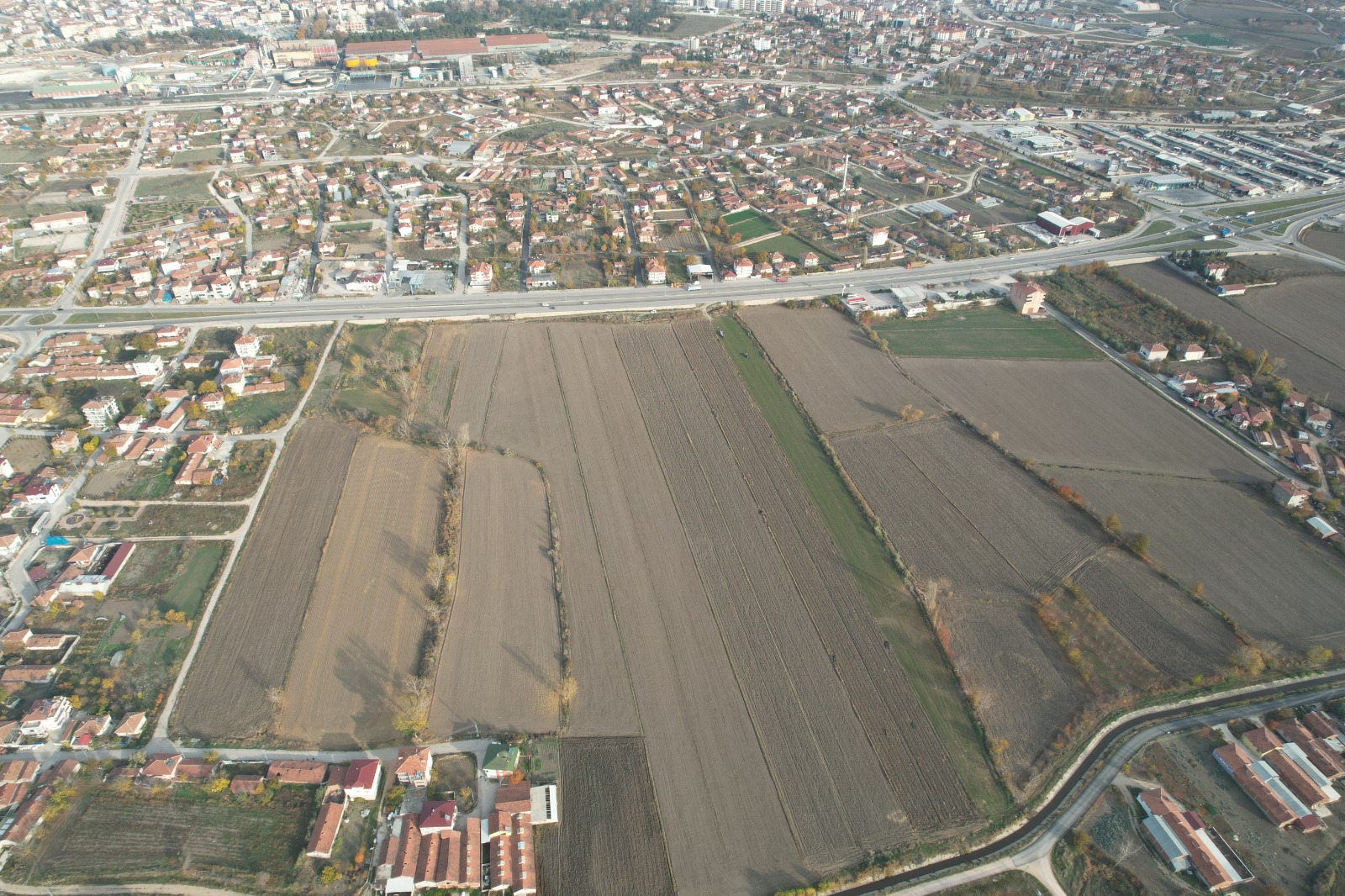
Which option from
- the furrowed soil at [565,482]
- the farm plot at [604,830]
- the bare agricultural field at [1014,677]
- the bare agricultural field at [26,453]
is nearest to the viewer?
the farm plot at [604,830]

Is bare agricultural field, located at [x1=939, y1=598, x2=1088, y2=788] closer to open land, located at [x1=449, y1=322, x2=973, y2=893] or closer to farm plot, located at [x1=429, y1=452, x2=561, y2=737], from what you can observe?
open land, located at [x1=449, y1=322, x2=973, y2=893]

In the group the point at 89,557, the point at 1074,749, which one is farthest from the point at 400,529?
the point at 1074,749

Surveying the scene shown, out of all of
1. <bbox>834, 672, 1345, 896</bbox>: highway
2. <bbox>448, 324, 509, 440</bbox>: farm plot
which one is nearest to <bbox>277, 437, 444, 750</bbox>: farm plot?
<bbox>448, 324, 509, 440</bbox>: farm plot

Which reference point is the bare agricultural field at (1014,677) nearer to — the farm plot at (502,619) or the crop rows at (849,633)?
the crop rows at (849,633)

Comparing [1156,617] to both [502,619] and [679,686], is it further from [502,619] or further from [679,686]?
[502,619]

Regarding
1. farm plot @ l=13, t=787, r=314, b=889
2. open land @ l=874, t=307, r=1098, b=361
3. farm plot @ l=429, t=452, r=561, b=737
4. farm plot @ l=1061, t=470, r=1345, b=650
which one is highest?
open land @ l=874, t=307, r=1098, b=361

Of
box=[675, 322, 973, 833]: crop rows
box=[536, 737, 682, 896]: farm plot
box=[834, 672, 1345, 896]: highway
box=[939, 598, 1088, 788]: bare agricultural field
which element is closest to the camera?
box=[536, 737, 682, 896]: farm plot

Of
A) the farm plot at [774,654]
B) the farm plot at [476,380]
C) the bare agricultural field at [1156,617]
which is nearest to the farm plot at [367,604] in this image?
the farm plot at [476,380]
